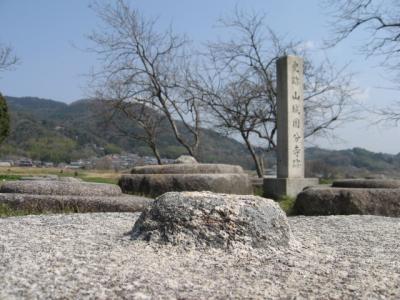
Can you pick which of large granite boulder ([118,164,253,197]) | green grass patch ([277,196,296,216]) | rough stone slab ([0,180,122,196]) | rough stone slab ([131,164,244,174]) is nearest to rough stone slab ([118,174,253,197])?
large granite boulder ([118,164,253,197])

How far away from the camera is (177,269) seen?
300 centimetres

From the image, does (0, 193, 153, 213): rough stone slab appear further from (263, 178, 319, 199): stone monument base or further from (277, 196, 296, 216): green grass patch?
(263, 178, 319, 199): stone monument base

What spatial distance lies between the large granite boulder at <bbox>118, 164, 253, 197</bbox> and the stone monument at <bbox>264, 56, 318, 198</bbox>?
1601 millimetres

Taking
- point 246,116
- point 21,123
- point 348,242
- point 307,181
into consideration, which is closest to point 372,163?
point 246,116

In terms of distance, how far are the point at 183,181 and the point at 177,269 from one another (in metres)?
5.94

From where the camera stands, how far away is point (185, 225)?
144 inches

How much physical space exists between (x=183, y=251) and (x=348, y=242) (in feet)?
5.26

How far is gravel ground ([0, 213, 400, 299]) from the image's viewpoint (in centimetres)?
259

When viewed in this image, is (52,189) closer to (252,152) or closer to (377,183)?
(377,183)

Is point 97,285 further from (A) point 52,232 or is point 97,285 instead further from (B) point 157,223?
(A) point 52,232

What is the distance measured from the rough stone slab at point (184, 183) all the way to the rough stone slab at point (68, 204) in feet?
8.33

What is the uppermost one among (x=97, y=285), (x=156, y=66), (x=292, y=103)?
(x=156, y=66)

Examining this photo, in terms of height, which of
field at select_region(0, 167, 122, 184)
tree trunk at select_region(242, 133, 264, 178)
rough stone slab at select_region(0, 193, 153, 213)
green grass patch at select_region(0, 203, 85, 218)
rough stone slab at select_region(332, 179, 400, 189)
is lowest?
green grass patch at select_region(0, 203, 85, 218)

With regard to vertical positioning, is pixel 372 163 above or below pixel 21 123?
below
